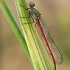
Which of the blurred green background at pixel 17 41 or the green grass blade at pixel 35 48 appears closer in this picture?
the green grass blade at pixel 35 48

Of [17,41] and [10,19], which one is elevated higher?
[10,19]

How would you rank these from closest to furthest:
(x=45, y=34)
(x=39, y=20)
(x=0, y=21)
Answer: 1. (x=45, y=34)
2. (x=39, y=20)
3. (x=0, y=21)

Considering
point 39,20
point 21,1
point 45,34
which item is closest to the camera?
point 21,1

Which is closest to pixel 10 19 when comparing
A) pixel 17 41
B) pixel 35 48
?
pixel 35 48

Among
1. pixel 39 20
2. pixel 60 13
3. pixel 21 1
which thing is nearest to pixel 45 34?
pixel 39 20

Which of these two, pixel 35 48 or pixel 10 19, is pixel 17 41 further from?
pixel 10 19

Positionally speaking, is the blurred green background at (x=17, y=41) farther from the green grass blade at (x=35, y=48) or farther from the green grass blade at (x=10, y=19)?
the green grass blade at (x=10, y=19)

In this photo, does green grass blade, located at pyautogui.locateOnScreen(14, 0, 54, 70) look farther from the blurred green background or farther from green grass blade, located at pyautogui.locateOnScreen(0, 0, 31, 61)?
the blurred green background

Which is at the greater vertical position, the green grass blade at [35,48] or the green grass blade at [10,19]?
the green grass blade at [10,19]

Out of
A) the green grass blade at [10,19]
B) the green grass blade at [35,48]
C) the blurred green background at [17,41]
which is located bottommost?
the blurred green background at [17,41]

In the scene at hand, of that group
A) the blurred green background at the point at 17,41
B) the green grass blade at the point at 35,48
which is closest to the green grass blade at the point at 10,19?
the green grass blade at the point at 35,48

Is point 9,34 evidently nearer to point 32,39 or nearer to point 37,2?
point 37,2
